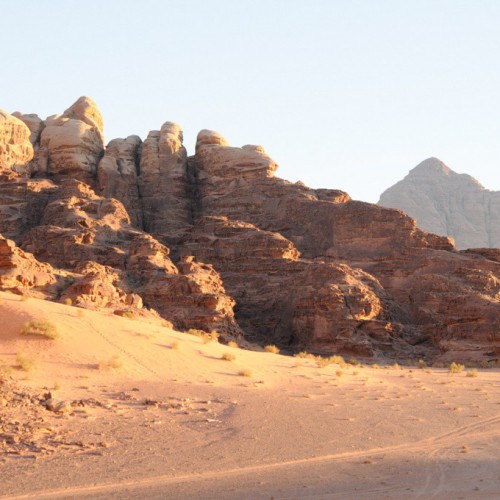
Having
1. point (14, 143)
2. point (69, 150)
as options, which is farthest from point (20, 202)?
point (69, 150)

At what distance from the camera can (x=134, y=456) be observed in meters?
11.1

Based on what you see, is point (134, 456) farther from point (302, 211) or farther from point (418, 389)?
point (302, 211)

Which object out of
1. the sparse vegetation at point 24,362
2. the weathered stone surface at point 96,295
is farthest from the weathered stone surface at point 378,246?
the sparse vegetation at point 24,362

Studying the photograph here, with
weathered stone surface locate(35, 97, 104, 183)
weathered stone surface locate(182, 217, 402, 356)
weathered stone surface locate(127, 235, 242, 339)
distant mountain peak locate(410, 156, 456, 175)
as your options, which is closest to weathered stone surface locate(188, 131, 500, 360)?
weathered stone surface locate(182, 217, 402, 356)

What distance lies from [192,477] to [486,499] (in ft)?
13.0

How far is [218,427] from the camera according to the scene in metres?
13.3

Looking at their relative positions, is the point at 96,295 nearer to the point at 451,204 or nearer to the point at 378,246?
the point at 378,246

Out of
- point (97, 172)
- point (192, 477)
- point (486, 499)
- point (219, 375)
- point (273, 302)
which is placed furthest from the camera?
point (97, 172)

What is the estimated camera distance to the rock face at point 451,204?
376ft

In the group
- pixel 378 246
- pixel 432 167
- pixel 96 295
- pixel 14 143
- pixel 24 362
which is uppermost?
pixel 432 167

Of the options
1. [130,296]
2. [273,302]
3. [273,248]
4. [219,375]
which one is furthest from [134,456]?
[273,248]

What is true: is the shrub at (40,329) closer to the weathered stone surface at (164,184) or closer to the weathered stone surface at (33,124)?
the weathered stone surface at (164,184)

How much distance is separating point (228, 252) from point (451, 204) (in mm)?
81544

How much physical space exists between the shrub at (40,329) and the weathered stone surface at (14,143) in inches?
1760
